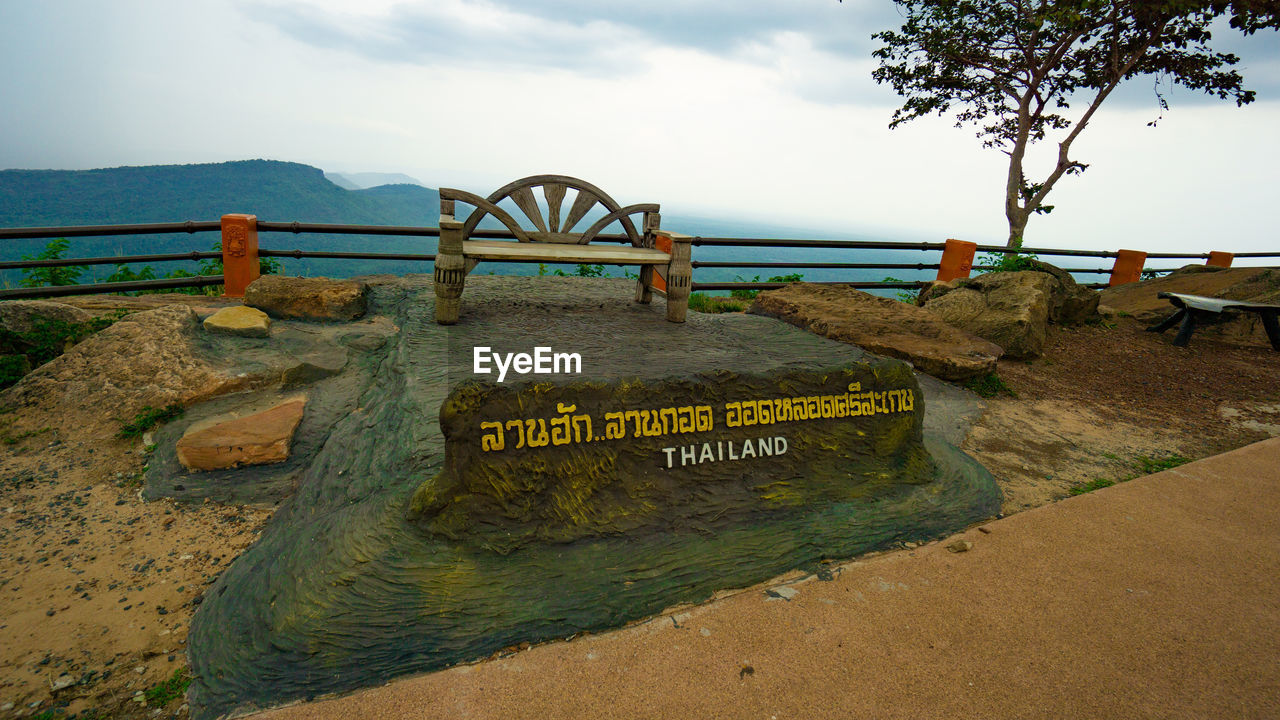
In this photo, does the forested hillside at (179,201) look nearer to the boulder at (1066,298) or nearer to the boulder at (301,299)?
the boulder at (301,299)

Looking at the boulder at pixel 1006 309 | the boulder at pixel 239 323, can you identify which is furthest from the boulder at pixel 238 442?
the boulder at pixel 1006 309

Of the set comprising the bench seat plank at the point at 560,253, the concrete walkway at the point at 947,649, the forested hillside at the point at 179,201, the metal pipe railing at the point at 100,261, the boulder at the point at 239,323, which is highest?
the forested hillside at the point at 179,201

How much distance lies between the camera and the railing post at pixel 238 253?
4.83m

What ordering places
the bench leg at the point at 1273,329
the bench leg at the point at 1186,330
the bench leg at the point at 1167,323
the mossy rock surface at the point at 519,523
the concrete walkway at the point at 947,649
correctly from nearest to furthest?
the concrete walkway at the point at 947,649
the mossy rock surface at the point at 519,523
the bench leg at the point at 1273,329
the bench leg at the point at 1186,330
the bench leg at the point at 1167,323

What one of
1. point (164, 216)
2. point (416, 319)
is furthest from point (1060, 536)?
point (164, 216)

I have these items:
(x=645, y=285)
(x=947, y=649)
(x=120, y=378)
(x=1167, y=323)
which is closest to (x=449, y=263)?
(x=645, y=285)

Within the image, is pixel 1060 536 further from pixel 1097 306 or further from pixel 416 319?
pixel 1097 306

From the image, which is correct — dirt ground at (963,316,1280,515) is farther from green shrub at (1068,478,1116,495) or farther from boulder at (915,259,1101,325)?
boulder at (915,259,1101,325)

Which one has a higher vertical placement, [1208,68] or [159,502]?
[1208,68]

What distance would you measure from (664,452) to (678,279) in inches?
74.3

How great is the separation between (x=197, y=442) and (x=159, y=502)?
0.30 meters

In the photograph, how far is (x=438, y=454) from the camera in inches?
91.0

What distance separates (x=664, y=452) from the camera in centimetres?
227

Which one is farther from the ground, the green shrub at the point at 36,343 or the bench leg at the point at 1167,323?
the bench leg at the point at 1167,323
